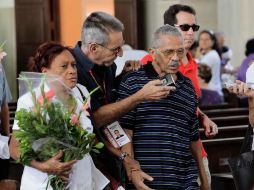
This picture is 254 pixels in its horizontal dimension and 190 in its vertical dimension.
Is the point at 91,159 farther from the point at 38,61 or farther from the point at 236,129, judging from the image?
the point at 236,129

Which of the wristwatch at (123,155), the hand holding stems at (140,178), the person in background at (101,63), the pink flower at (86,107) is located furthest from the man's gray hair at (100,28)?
the hand holding stems at (140,178)

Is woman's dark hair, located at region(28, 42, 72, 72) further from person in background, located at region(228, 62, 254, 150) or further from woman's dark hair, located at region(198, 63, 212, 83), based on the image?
woman's dark hair, located at region(198, 63, 212, 83)

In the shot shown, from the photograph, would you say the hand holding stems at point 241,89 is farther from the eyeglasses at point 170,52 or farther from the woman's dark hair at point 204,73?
the woman's dark hair at point 204,73

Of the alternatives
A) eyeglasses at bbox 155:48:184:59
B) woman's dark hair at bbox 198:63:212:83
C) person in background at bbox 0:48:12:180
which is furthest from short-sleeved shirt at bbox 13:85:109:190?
woman's dark hair at bbox 198:63:212:83

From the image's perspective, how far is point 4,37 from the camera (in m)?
15.3

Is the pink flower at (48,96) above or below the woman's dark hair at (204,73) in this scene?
above

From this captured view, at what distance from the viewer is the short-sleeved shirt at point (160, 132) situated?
4500 mm

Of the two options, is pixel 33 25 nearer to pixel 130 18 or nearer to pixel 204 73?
pixel 130 18

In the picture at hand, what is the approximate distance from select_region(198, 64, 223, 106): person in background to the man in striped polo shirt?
238 inches

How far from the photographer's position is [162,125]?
14.8 feet

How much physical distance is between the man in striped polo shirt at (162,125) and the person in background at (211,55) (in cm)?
728

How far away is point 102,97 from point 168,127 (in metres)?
0.39

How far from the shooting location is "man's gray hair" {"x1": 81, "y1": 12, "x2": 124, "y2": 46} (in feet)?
14.9

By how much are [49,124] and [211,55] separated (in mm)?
8511
